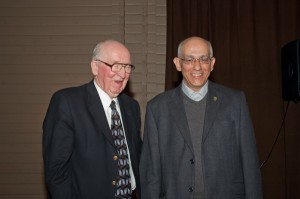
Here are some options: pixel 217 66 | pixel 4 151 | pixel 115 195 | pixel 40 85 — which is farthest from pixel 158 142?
pixel 4 151

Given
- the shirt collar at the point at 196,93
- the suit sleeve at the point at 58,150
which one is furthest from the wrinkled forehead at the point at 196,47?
the suit sleeve at the point at 58,150

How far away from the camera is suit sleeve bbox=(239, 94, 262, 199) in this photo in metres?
1.87

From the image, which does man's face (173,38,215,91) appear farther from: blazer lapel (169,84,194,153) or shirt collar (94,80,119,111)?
shirt collar (94,80,119,111)

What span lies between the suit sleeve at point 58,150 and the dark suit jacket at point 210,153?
0.52 metres

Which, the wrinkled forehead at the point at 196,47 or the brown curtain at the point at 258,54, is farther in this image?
the brown curtain at the point at 258,54

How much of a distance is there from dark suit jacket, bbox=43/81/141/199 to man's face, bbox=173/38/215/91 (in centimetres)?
63

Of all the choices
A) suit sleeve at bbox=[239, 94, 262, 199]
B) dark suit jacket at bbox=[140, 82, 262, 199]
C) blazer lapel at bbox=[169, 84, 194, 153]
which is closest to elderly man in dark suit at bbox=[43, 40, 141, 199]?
dark suit jacket at bbox=[140, 82, 262, 199]

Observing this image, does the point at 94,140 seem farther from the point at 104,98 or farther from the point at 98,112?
the point at 104,98

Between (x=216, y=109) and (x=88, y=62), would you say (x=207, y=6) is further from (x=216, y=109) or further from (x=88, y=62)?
(x=216, y=109)

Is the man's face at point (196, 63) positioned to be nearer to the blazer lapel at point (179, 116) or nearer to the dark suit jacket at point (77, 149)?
the blazer lapel at point (179, 116)

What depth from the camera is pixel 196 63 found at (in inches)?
77.9

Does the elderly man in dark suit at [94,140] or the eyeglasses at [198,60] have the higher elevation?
the eyeglasses at [198,60]

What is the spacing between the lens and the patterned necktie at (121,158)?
1.90 metres

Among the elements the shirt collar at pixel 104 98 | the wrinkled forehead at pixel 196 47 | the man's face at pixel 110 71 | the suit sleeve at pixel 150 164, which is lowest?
the suit sleeve at pixel 150 164
